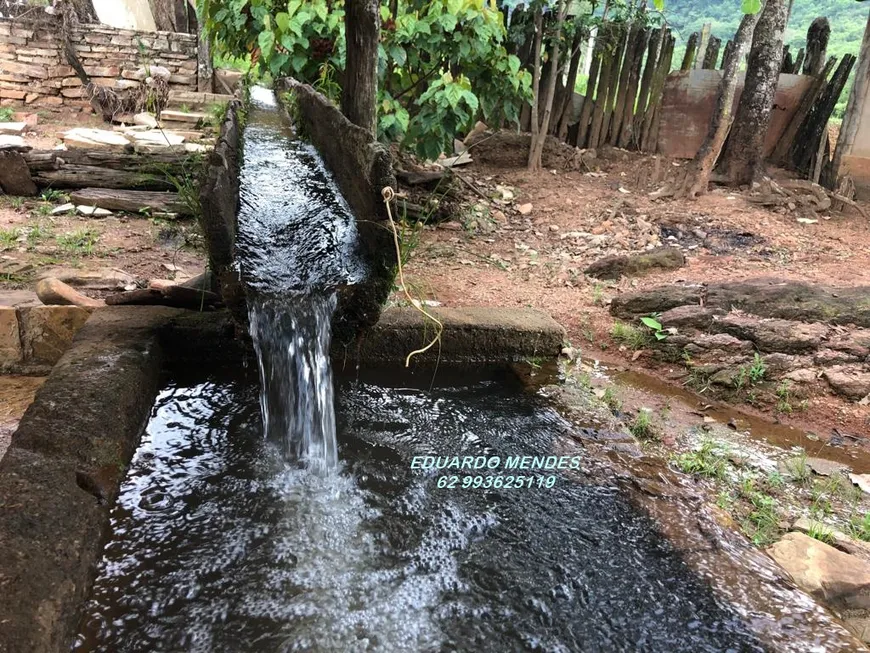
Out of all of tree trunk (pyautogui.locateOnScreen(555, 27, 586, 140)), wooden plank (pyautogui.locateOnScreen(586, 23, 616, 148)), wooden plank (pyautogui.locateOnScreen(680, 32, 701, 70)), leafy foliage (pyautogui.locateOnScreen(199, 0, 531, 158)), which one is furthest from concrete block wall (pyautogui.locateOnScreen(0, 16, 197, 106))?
wooden plank (pyautogui.locateOnScreen(680, 32, 701, 70))

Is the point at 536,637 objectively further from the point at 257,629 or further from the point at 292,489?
the point at 292,489

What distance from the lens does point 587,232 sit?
5.97 meters

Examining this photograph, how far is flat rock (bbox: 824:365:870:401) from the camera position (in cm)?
340

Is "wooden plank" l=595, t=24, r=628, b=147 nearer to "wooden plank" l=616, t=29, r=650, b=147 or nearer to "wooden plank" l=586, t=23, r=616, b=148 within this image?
"wooden plank" l=586, t=23, r=616, b=148

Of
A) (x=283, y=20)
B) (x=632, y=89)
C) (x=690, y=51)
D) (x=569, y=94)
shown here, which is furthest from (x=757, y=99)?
(x=283, y=20)

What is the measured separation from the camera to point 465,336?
3.45m

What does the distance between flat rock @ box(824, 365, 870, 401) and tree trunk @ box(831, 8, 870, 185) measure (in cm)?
414

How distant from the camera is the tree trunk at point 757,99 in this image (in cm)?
621

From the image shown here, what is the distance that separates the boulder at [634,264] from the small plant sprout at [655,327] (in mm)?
1032

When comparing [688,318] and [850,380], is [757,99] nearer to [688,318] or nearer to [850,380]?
[688,318]

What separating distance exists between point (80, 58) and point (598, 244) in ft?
24.3

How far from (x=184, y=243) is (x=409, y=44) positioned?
8.81 ft

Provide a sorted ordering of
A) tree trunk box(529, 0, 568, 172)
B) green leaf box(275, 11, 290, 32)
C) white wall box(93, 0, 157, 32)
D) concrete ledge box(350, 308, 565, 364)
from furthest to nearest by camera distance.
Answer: white wall box(93, 0, 157, 32)
tree trunk box(529, 0, 568, 172)
green leaf box(275, 11, 290, 32)
concrete ledge box(350, 308, 565, 364)

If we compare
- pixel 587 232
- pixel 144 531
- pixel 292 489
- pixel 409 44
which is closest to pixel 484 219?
pixel 587 232
